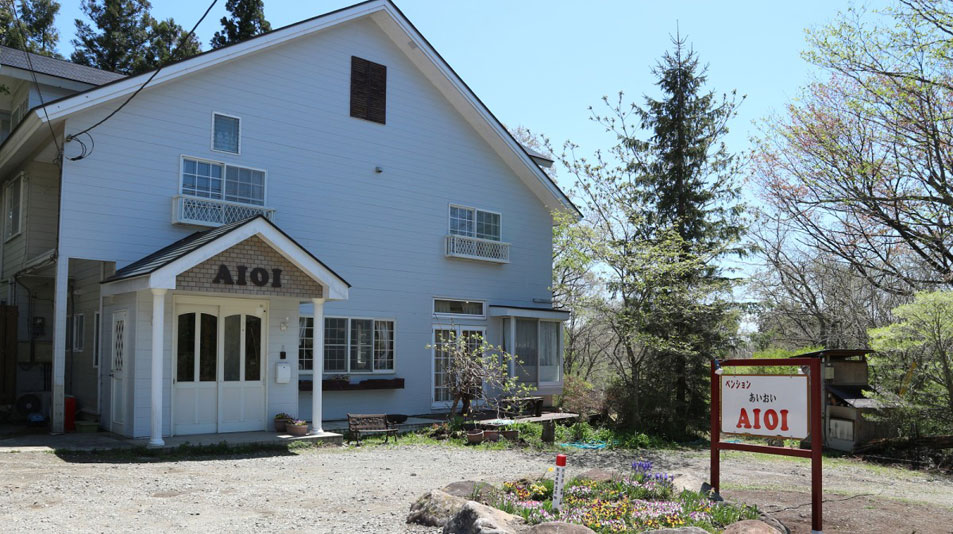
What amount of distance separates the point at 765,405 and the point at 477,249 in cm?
1153

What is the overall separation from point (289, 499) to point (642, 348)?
35.3ft

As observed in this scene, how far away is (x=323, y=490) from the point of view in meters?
8.91

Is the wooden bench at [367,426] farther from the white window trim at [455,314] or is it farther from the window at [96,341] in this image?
the window at [96,341]

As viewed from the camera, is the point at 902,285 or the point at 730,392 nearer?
the point at 730,392

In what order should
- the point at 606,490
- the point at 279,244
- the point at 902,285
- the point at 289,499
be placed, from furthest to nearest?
the point at 902,285
the point at 279,244
the point at 289,499
the point at 606,490

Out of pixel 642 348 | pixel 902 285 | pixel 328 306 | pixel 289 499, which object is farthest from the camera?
pixel 902 285

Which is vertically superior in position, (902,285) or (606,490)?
(902,285)

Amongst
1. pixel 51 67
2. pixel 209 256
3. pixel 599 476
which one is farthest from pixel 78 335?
pixel 599 476

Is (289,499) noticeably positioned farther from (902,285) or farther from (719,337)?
(902,285)

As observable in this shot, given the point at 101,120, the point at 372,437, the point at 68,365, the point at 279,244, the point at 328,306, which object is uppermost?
the point at 101,120

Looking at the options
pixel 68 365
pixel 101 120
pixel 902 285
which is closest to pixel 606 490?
pixel 101 120

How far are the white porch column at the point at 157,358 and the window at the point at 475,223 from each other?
810cm

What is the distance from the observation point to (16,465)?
9.83 meters

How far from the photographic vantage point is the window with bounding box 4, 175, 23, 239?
52.2 feet
